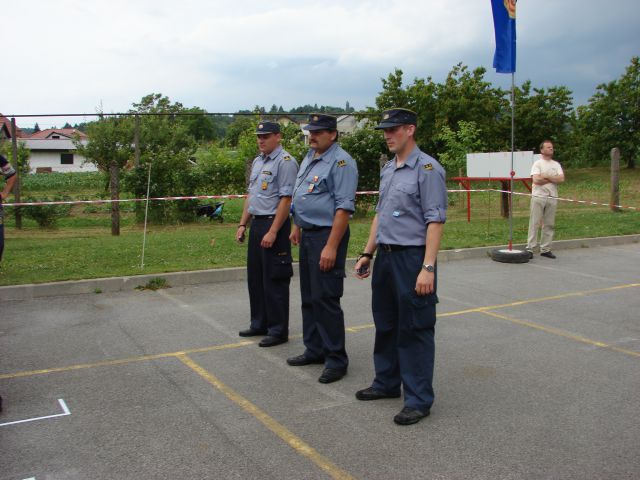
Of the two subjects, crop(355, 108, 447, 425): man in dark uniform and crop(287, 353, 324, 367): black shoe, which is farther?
crop(287, 353, 324, 367): black shoe

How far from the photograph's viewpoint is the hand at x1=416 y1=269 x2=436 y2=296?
13.3 ft

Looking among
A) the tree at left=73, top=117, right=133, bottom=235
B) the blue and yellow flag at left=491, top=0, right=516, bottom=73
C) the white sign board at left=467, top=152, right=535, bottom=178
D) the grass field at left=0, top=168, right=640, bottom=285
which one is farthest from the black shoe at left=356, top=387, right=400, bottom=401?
the tree at left=73, top=117, right=133, bottom=235

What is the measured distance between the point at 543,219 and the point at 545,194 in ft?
1.60

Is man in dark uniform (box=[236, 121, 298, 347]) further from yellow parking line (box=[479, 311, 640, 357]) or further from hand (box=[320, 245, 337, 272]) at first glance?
yellow parking line (box=[479, 311, 640, 357])

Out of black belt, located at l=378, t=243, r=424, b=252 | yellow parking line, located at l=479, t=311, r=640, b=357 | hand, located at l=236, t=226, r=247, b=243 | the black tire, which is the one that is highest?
black belt, located at l=378, t=243, r=424, b=252

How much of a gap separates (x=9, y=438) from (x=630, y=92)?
39667 millimetres

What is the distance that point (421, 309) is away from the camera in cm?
416

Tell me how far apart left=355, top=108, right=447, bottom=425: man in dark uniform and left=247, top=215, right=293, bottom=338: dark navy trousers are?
1.61 meters

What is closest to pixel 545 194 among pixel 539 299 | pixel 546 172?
pixel 546 172

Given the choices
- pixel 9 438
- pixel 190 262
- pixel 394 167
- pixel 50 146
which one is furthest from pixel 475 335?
pixel 50 146

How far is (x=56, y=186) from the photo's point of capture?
133 feet

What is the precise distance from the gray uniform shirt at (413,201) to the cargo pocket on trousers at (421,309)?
360mm

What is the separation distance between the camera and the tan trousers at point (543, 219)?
11.2m

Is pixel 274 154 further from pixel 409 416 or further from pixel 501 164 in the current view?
pixel 501 164
